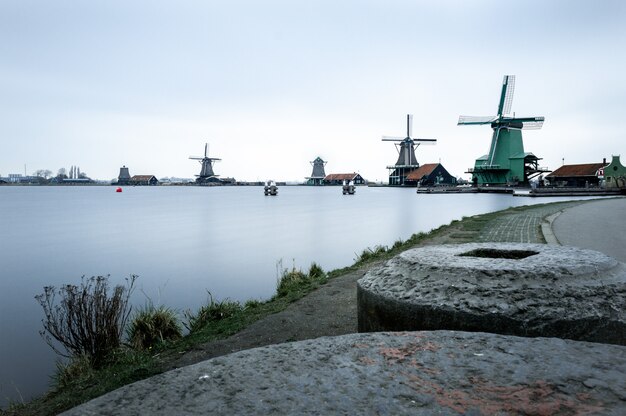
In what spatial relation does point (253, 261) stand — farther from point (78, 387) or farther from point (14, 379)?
point (78, 387)

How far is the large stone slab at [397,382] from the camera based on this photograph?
211 centimetres

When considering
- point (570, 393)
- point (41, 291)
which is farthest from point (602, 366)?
point (41, 291)

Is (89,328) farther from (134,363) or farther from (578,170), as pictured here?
(578,170)

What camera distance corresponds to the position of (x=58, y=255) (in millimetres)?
20406

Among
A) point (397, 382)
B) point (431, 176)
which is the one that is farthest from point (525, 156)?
point (397, 382)

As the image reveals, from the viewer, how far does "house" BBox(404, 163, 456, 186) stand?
97.1 m

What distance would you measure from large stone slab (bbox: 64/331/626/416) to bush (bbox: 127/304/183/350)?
5015 mm

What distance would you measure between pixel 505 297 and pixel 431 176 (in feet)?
318

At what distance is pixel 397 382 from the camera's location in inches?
92.4

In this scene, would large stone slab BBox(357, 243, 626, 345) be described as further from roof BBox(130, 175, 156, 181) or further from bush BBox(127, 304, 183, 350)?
roof BBox(130, 175, 156, 181)

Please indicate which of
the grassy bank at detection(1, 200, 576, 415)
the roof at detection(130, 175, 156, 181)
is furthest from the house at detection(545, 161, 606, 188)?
the roof at detection(130, 175, 156, 181)

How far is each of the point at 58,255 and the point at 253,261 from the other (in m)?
9.61

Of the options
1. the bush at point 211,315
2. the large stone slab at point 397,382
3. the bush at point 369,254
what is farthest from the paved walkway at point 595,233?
the bush at point 211,315

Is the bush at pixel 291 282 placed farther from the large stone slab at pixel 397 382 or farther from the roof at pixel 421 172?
the roof at pixel 421 172
